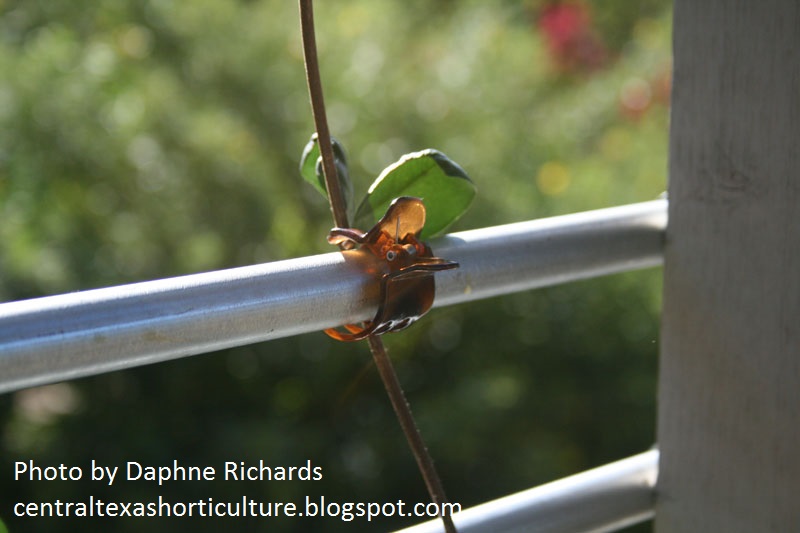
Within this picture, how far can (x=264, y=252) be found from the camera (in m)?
1.29

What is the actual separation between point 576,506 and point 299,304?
167 mm

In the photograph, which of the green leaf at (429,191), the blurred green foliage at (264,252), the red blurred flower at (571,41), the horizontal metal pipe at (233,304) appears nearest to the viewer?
the horizontal metal pipe at (233,304)

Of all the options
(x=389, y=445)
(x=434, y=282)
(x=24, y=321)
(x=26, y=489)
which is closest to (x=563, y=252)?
(x=434, y=282)

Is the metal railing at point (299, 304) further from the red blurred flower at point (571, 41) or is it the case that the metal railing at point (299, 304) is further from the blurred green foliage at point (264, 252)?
the red blurred flower at point (571, 41)

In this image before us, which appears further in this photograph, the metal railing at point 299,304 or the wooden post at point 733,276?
the wooden post at point 733,276

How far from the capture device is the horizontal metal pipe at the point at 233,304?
22cm

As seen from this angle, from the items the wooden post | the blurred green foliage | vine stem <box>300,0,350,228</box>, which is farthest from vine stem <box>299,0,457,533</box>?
the blurred green foliage

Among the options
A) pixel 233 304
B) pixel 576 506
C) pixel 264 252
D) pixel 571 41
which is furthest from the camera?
pixel 571 41

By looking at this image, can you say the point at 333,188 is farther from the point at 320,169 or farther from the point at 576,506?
the point at 576,506

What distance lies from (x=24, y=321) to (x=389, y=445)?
3.35 feet

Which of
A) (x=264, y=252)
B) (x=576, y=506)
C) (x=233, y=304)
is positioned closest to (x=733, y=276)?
(x=576, y=506)

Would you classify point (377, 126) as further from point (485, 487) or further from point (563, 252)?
point (563, 252)

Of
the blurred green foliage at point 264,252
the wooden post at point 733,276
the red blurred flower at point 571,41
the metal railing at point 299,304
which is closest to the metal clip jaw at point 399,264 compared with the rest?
the metal railing at point 299,304

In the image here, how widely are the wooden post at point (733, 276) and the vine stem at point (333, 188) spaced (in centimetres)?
14
